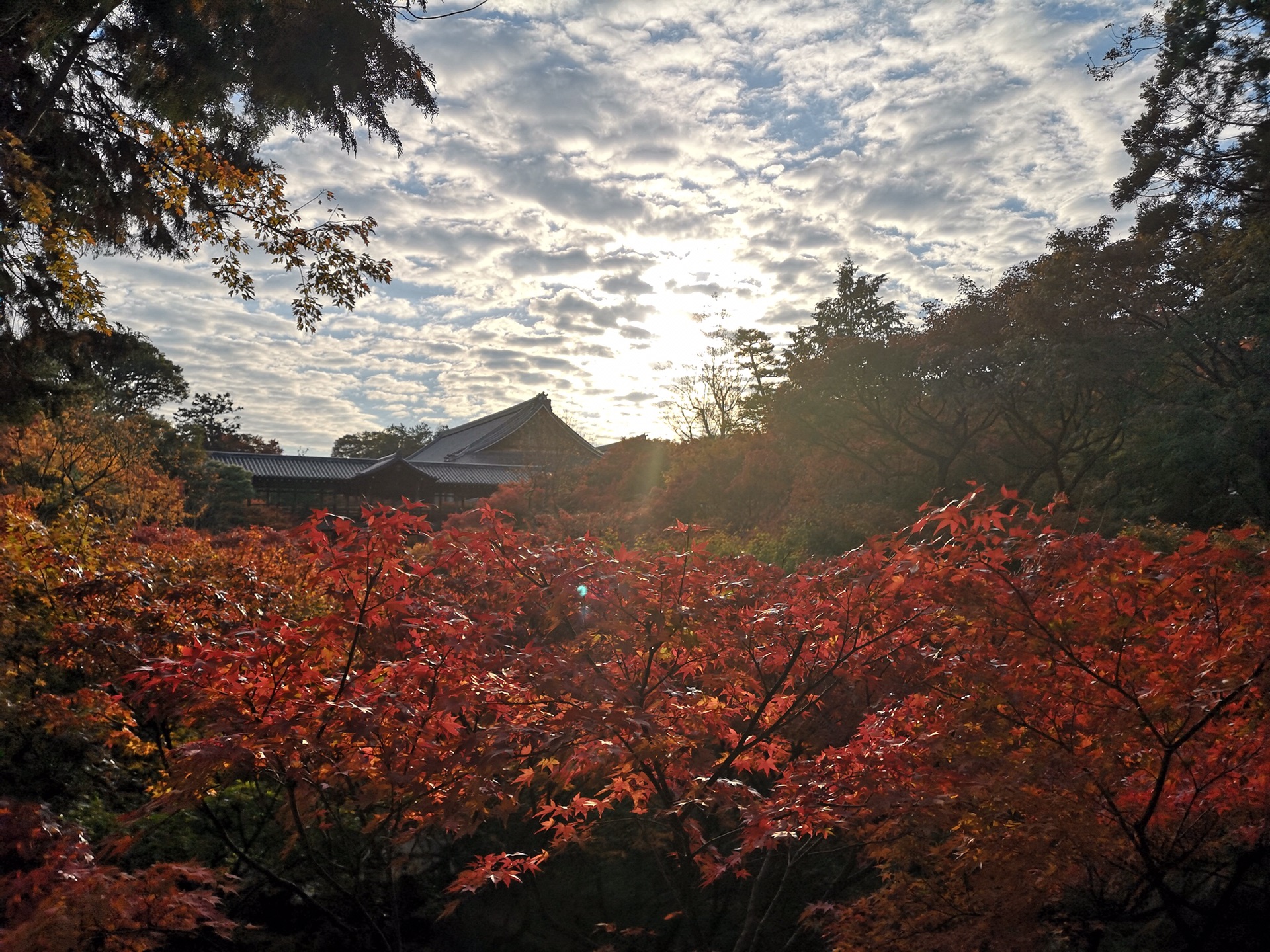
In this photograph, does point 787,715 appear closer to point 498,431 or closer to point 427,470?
point 427,470

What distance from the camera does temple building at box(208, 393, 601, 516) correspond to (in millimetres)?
29688

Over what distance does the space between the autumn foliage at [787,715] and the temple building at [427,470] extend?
19.9m

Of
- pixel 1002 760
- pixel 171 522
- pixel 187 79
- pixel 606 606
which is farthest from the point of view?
pixel 171 522

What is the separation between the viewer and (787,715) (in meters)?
3.98

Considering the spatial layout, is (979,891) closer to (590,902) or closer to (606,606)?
(606,606)

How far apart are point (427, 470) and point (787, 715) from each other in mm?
30470

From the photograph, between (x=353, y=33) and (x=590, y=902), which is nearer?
(x=590, y=902)

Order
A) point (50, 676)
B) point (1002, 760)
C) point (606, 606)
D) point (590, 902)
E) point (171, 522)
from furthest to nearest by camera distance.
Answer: point (171, 522)
point (50, 676)
point (590, 902)
point (606, 606)
point (1002, 760)

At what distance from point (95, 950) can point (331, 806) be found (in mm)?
1202

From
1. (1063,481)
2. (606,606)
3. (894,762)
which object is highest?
(1063,481)

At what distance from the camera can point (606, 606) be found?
372 centimetres

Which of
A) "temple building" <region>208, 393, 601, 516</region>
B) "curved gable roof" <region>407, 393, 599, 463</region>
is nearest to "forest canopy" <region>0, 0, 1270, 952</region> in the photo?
"temple building" <region>208, 393, 601, 516</region>

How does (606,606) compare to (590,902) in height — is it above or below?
above

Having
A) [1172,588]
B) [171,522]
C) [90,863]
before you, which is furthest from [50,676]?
[171,522]
